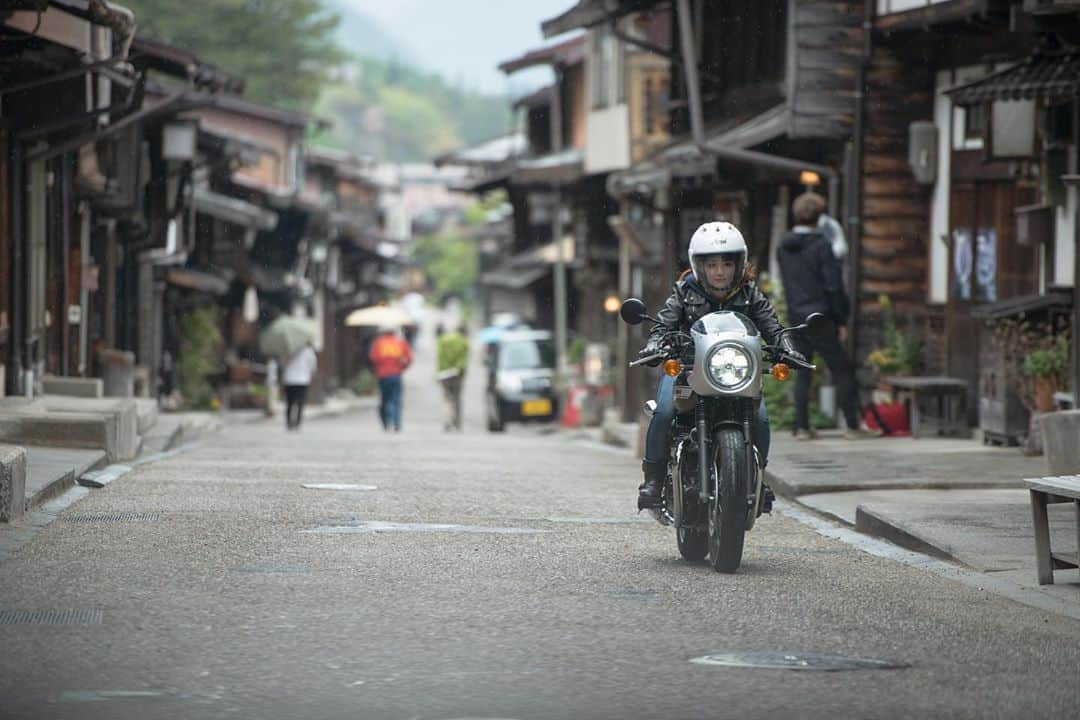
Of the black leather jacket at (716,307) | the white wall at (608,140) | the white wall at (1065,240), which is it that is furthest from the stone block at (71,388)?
the white wall at (608,140)

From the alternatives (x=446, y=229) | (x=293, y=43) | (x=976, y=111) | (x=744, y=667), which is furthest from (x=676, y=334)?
(x=446, y=229)

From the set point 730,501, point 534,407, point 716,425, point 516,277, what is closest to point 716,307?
point 716,425

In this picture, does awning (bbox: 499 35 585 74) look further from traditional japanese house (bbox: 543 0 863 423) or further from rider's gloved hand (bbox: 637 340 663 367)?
rider's gloved hand (bbox: 637 340 663 367)

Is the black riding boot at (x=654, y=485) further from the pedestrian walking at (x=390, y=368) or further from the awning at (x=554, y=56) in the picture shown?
the awning at (x=554, y=56)

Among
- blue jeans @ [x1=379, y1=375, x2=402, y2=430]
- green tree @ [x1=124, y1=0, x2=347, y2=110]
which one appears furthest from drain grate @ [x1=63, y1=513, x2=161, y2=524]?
green tree @ [x1=124, y1=0, x2=347, y2=110]

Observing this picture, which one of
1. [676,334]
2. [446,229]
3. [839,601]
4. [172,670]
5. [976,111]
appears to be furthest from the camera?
[446,229]

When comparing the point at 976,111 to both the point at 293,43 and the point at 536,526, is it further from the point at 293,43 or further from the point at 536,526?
the point at 293,43

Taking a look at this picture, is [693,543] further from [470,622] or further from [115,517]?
[115,517]

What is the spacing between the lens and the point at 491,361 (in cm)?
3969

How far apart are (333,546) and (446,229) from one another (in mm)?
132260

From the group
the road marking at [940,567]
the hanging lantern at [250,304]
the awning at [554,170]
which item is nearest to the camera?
the road marking at [940,567]

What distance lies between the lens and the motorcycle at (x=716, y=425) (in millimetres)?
8961

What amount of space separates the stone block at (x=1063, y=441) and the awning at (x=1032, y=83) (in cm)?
354

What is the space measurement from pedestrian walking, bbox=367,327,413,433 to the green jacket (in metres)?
4.22
